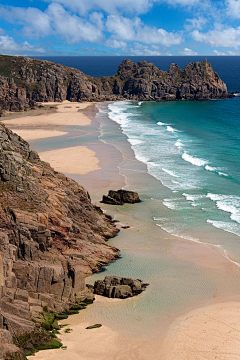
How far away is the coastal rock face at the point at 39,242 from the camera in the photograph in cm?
2344

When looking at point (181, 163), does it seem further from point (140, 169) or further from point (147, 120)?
point (147, 120)

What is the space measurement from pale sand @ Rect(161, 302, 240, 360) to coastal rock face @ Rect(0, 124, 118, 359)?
20.2ft

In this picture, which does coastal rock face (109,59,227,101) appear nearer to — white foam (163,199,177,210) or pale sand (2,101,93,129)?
pale sand (2,101,93,129)

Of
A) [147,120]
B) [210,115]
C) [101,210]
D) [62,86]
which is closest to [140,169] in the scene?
[101,210]

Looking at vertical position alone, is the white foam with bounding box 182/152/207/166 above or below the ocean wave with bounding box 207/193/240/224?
above

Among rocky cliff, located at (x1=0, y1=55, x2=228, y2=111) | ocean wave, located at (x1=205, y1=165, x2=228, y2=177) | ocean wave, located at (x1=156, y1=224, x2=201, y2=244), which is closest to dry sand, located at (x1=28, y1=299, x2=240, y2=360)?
ocean wave, located at (x1=156, y1=224, x2=201, y2=244)

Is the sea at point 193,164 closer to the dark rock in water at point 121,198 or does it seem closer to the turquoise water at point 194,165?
the turquoise water at point 194,165

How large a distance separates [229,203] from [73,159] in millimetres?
26949

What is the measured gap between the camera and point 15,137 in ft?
122

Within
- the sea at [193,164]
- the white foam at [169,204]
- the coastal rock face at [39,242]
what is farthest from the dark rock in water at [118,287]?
the white foam at [169,204]

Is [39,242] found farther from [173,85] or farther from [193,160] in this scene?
[173,85]

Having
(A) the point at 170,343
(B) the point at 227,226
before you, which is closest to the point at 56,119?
(B) the point at 227,226

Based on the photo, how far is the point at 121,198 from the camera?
45.9 metres

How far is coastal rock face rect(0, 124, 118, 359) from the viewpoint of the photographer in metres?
23.4
